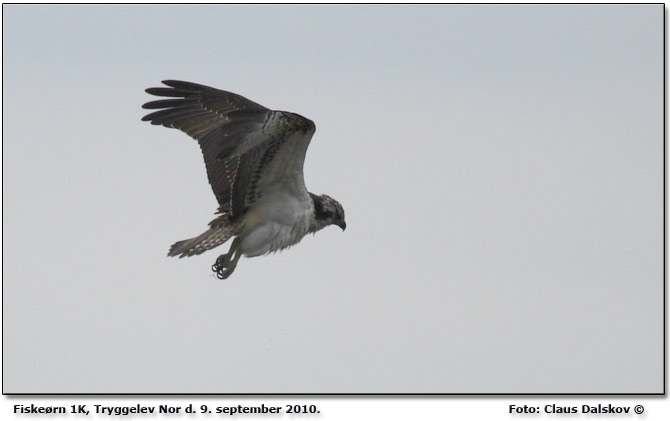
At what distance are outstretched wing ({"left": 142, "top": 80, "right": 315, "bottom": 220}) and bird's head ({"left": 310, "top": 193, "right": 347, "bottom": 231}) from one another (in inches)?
28.3

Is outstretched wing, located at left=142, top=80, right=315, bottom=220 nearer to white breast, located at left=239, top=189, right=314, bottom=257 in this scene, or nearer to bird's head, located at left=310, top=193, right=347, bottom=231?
white breast, located at left=239, top=189, right=314, bottom=257

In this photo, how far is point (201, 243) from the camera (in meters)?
15.4

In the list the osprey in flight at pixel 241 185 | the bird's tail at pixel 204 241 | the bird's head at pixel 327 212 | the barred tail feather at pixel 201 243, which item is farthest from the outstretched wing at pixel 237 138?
the bird's head at pixel 327 212

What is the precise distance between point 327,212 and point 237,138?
273 cm

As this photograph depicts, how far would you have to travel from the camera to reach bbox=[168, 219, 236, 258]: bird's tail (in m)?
15.3

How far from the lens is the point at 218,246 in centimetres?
1550

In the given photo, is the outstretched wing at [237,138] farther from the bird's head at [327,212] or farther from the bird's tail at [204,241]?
the bird's head at [327,212]

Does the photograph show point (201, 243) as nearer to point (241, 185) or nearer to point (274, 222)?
point (241, 185)

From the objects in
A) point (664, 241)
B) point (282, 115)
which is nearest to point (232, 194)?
point (282, 115)

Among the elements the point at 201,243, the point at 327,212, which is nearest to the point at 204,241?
the point at 201,243

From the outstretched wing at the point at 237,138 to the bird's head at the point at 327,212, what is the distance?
719mm
